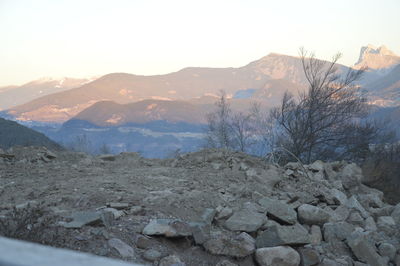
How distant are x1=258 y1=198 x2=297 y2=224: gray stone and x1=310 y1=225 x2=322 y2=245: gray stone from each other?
Result: 312 mm

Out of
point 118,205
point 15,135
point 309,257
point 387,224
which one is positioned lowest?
point 15,135

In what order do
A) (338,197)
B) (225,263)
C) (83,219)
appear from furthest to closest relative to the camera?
(338,197), (83,219), (225,263)

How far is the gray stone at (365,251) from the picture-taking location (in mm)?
5730

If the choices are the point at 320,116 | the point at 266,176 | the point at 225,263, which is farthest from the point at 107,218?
the point at 320,116

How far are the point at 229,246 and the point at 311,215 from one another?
202 cm

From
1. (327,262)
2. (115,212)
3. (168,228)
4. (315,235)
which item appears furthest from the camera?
(315,235)

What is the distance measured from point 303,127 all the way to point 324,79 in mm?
2936

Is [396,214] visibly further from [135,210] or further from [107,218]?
[107,218]

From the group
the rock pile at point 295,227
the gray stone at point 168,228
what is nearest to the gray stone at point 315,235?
the rock pile at point 295,227

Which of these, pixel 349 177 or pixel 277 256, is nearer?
pixel 277 256

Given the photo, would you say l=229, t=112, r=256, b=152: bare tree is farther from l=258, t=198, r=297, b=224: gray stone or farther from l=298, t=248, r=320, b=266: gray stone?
l=298, t=248, r=320, b=266: gray stone

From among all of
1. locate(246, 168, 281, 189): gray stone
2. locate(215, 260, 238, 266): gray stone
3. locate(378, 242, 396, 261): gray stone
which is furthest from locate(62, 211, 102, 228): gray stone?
locate(378, 242, 396, 261): gray stone

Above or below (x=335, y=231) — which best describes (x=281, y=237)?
above

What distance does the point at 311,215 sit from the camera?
632cm
